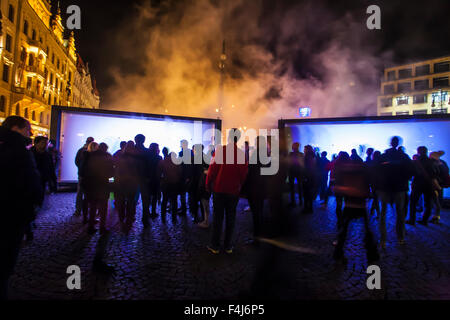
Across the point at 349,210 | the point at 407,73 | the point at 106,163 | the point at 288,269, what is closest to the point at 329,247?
the point at 349,210

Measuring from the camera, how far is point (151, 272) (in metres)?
3.48

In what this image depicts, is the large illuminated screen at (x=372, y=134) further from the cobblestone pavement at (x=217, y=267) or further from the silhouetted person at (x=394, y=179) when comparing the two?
the silhouetted person at (x=394, y=179)

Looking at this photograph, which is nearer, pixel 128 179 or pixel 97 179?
pixel 97 179

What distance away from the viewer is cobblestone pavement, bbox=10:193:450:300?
3004mm

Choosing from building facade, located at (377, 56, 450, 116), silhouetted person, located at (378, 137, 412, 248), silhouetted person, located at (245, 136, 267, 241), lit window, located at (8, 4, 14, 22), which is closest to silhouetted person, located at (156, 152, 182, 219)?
silhouetted person, located at (245, 136, 267, 241)

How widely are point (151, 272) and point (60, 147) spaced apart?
8.33m

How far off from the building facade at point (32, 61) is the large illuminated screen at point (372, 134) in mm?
31055

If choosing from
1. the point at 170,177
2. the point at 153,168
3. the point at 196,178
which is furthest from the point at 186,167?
the point at 153,168

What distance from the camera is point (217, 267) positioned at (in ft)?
12.2

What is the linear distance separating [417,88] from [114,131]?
219 ft

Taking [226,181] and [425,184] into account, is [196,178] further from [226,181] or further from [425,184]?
[425,184]

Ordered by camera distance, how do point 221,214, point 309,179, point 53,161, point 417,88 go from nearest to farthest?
point 221,214, point 309,179, point 53,161, point 417,88

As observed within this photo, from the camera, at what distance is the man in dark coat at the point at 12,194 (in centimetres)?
240

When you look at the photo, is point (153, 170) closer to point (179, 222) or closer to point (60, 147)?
point (179, 222)
